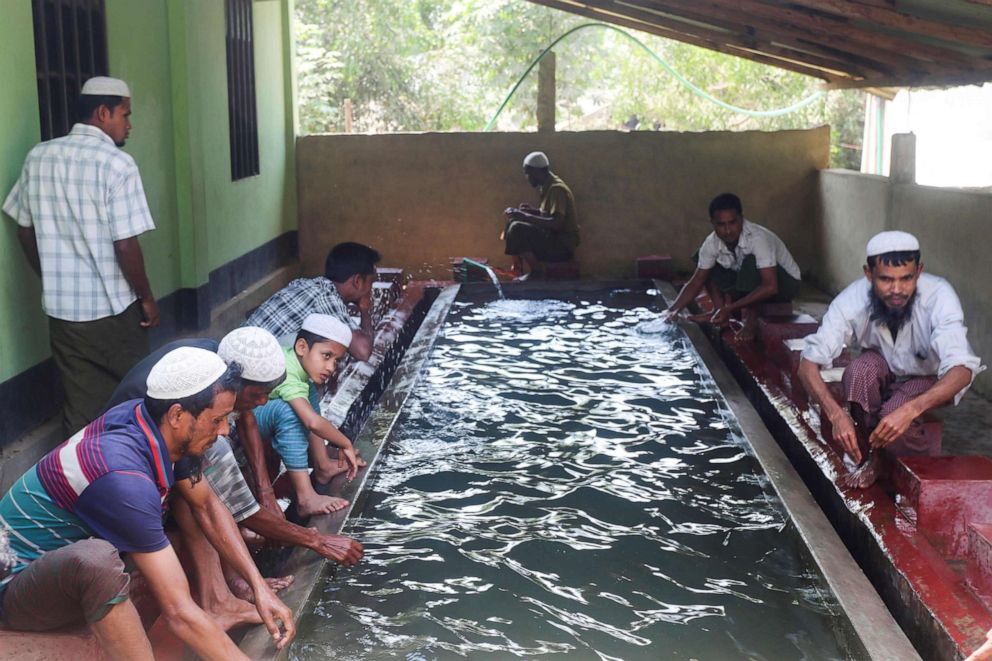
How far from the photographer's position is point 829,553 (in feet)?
13.7

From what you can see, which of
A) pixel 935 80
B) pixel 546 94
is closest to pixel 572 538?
pixel 935 80

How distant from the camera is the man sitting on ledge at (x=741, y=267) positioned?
7.80m

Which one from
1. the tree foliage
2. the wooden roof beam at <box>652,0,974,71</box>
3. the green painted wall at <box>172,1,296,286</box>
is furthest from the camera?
the tree foliage

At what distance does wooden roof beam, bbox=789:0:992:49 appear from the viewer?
21.4ft

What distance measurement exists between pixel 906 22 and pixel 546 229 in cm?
507

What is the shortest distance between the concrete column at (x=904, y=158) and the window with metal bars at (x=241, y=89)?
6103 mm

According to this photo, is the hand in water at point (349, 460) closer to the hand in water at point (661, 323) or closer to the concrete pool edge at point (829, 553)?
the concrete pool edge at point (829, 553)

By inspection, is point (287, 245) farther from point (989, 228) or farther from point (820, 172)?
point (989, 228)

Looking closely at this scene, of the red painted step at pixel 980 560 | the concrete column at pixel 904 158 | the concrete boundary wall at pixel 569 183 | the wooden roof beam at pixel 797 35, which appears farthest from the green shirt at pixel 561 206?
the red painted step at pixel 980 560

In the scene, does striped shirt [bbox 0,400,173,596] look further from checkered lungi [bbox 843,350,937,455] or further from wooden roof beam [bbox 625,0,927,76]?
wooden roof beam [bbox 625,0,927,76]

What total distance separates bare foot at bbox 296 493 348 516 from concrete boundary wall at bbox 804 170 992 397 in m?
4.66

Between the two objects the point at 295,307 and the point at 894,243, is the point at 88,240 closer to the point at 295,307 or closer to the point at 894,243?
the point at 295,307

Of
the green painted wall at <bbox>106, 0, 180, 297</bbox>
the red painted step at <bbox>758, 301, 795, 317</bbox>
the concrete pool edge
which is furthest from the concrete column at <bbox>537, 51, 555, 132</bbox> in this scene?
the concrete pool edge

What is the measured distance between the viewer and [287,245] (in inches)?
492
